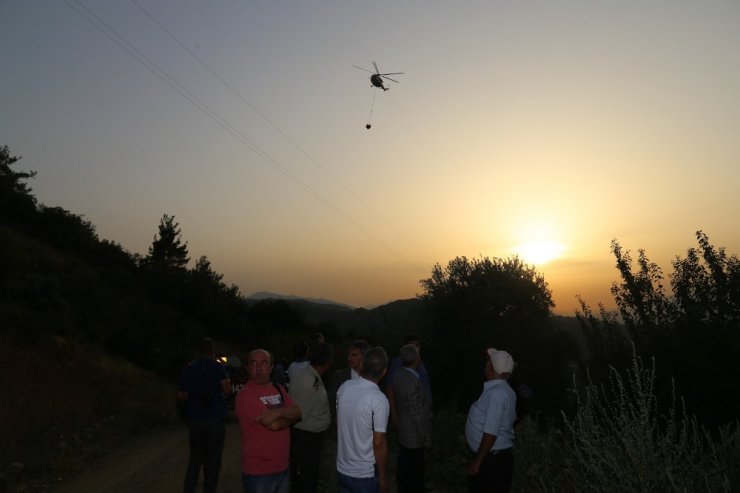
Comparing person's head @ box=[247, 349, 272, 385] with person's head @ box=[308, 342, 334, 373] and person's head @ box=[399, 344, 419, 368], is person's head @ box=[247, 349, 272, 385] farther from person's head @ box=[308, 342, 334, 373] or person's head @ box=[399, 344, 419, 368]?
person's head @ box=[399, 344, 419, 368]

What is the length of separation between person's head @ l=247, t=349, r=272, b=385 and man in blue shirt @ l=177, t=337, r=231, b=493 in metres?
2.64

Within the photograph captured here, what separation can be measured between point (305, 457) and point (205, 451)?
1.96 metres

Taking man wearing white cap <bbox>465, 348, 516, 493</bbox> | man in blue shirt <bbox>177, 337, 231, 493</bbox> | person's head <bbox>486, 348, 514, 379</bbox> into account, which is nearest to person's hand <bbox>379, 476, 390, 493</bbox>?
man wearing white cap <bbox>465, 348, 516, 493</bbox>

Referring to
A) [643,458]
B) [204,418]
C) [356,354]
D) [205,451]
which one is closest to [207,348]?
[204,418]

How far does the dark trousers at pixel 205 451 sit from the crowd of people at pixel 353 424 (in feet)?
0.05

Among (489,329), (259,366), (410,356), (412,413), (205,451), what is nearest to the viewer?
(259,366)

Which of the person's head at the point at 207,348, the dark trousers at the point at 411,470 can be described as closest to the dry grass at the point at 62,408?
the person's head at the point at 207,348

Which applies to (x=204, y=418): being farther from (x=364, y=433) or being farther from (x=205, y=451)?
(x=364, y=433)

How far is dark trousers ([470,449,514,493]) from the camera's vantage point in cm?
508

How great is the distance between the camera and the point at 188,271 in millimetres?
46344

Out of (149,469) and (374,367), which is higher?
(374,367)

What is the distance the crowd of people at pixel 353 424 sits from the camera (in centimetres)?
457

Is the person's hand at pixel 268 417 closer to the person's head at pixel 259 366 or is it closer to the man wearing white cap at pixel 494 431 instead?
the person's head at pixel 259 366

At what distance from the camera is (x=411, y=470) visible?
21.3 feet
